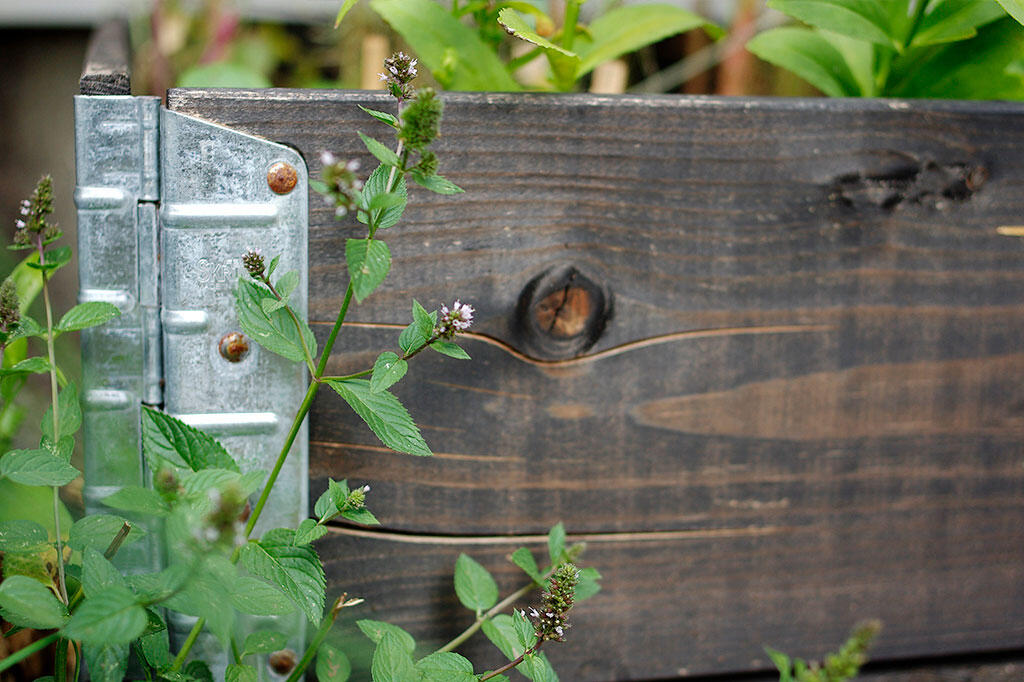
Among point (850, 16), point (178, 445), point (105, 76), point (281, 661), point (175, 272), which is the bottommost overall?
point (281, 661)

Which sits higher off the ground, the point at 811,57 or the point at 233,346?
the point at 811,57

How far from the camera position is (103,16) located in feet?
5.10

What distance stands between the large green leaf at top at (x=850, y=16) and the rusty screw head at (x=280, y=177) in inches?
17.9

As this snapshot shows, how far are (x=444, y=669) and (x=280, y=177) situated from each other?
0.40 m

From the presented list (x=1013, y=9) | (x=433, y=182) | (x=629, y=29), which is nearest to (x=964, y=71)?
(x=1013, y=9)

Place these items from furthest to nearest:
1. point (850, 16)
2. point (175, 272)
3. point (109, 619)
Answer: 1. point (850, 16)
2. point (175, 272)
3. point (109, 619)

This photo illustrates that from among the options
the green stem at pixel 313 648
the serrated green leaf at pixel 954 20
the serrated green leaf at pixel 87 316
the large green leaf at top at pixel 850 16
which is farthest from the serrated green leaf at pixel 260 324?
the serrated green leaf at pixel 954 20

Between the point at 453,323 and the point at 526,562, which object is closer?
the point at 453,323

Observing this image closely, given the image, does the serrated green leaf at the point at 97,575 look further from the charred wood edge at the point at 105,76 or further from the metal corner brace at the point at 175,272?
the charred wood edge at the point at 105,76

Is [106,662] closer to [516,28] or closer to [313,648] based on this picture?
[313,648]

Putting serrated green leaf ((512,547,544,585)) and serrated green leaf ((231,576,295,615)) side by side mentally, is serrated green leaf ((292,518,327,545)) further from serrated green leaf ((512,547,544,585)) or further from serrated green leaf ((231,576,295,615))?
serrated green leaf ((512,547,544,585))

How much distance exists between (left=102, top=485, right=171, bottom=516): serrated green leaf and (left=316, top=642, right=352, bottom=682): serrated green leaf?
0.65 ft

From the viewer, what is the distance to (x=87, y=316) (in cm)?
59

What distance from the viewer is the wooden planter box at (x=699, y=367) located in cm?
69
